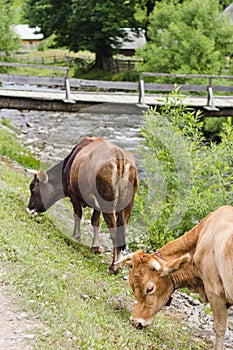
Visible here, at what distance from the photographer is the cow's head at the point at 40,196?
10180 millimetres

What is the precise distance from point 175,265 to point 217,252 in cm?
57

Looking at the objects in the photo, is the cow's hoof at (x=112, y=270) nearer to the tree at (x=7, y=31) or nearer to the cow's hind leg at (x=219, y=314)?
the cow's hind leg at (x=219, y=314)

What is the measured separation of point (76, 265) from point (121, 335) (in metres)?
2.32

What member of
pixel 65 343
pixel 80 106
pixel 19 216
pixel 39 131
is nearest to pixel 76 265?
pixel 19 216

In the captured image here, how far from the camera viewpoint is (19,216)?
9.50 metres

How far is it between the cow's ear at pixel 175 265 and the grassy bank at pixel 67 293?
751mm

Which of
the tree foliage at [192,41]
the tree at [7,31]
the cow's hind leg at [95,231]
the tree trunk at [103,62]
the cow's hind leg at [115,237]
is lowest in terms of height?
the tree trunk at [103,62]

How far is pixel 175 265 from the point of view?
6637 millimetres

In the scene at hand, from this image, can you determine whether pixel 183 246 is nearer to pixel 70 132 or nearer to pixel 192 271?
pixel 192 271

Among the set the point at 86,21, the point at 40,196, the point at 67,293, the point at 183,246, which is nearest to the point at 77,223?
the point at 40,196

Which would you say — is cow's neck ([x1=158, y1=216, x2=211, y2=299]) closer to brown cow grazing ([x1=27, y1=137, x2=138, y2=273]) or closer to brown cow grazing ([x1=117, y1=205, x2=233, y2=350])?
brown cow grazing ([x1=117, y1=205, x2=233, y2=350])

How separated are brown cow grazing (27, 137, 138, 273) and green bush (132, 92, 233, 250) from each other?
1445 millimetres

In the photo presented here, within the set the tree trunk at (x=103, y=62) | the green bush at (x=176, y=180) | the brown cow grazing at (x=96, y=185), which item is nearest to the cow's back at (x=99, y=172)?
the brown cow grazing at (x=96, y=185)

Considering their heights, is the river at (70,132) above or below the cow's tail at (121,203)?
below
